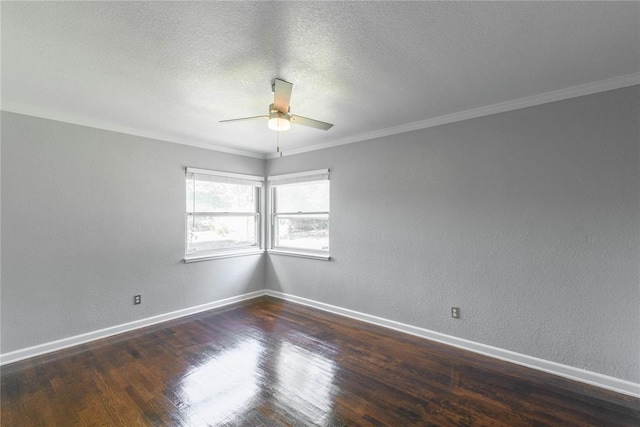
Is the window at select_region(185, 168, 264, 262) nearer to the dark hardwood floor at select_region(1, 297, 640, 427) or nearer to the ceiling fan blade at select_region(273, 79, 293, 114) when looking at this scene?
the dark hardwood floor at select_region(1, 297, 640, 427)

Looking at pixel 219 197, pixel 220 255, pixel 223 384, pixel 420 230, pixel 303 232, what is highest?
pixel 219 197

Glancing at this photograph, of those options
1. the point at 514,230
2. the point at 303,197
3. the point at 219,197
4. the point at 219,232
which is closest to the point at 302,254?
the point at 303,197

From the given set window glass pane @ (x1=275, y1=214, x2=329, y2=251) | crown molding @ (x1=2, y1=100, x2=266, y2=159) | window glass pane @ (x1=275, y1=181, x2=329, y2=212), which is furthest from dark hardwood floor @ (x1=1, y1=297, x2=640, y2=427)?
crown molding @ (x1=2, y1=100, x2=266, y2=159)

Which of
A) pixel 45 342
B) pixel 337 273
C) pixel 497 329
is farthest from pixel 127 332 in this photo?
pixel 497 329

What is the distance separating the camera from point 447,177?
3.23 meters

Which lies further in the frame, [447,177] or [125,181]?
[125,181]

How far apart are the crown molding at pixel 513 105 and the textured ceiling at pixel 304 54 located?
77 millimetres

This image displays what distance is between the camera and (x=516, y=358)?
2.76m

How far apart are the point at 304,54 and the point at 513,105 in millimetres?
2103

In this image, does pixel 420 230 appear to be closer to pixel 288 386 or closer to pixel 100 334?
pixel 288 386

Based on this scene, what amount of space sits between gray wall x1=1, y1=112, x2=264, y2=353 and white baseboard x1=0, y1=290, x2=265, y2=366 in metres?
0.06

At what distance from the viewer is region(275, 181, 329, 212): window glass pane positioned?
177 inches

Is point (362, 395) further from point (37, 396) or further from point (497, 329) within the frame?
point (37, 396)

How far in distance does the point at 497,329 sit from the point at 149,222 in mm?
4178
